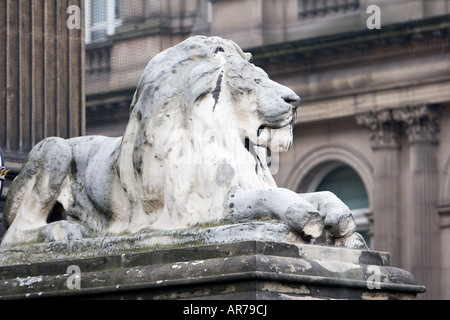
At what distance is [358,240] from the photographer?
9.55 meters

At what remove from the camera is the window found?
1225 inches

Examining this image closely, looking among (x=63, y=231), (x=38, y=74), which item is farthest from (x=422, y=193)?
(x=63, y=231)

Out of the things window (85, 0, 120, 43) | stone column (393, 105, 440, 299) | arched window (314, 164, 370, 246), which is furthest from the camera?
window (85, 0, 120, 43)

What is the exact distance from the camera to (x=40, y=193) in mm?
10719

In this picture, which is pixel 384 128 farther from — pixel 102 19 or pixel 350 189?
pixel 102 19

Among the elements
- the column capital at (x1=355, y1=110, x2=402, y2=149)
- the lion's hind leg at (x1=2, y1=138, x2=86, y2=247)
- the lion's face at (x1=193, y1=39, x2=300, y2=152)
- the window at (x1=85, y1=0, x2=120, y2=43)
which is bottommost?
the lion's hind leg at (x1=2, y1=138, x2=86, y2=247)

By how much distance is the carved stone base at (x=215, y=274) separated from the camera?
8.81 meters

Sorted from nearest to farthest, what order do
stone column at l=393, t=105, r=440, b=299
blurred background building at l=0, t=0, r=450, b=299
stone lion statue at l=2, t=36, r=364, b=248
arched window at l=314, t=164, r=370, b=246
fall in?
1. stone lion statue at l=2, t=36, r=364, b=248
2. stone column at l=393, t=105, r=440, b=299
3. blurred background building at l=0, t=0, r=450, b=299
4. arched window at l=314, t=164, r=370, b=246

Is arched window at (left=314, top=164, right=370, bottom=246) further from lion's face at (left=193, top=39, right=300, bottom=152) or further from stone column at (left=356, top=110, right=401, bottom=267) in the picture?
lion's face at (left=193, top=39, right=300, bottom=152)

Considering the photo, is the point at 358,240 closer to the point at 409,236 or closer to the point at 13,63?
the point at 13,63

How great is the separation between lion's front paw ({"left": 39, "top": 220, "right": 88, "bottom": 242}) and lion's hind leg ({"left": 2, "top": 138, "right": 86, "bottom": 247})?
163 millimetres

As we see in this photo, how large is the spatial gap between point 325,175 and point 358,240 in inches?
849

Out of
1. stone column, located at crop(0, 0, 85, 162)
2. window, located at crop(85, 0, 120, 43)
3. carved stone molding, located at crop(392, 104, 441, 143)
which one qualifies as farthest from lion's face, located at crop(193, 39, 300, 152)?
window, located at crop(85, 0, 120, 43)

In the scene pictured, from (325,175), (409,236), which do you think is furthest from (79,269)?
(325,175)
